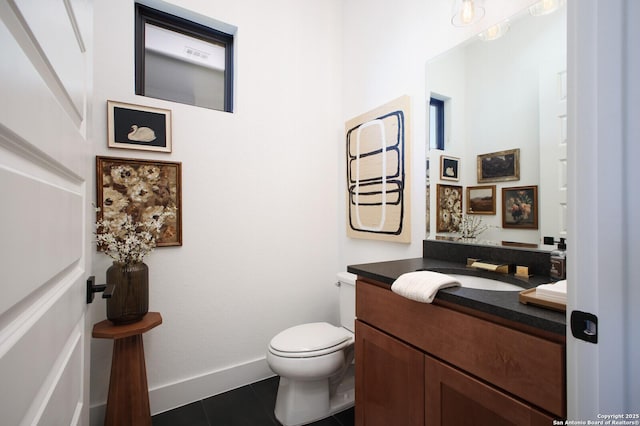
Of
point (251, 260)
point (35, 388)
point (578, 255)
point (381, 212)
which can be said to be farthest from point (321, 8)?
point (35, 388)

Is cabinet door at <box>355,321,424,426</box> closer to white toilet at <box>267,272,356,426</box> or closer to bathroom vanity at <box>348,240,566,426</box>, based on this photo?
bathroom vanity at <box>348,240,566,426</box>

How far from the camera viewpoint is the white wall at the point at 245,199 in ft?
5.25

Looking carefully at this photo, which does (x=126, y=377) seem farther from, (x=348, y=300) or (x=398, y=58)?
(x=398, y=58)

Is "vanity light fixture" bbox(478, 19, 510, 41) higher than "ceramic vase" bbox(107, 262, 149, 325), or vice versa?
"vanity light fixture" bbox(478, 19, 510, 41)

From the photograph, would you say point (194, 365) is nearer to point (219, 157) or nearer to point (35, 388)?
point (219, 157)

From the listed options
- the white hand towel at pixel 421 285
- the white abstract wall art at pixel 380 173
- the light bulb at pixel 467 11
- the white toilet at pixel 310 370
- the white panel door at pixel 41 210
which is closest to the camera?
the white panel door at pixel 41 210

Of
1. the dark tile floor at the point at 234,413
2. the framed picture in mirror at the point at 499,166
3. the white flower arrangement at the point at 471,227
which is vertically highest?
the framed picture in mirror at the point at 499,166

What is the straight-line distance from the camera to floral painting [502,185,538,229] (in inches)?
47.1

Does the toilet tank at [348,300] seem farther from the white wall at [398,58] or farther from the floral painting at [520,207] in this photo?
the floral painting at [520,207]

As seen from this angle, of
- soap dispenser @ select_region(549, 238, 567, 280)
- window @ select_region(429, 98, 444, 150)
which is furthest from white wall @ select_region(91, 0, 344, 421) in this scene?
soap dispenser @ select_region(549, 238, 567, 280)

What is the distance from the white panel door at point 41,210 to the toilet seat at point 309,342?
891mm

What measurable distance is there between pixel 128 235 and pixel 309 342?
43.7 inches

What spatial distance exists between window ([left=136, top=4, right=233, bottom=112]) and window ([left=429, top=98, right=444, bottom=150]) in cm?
131

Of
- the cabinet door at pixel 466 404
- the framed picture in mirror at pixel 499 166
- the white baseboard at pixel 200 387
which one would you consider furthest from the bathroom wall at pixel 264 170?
the cabinet door at pixel 466 404
